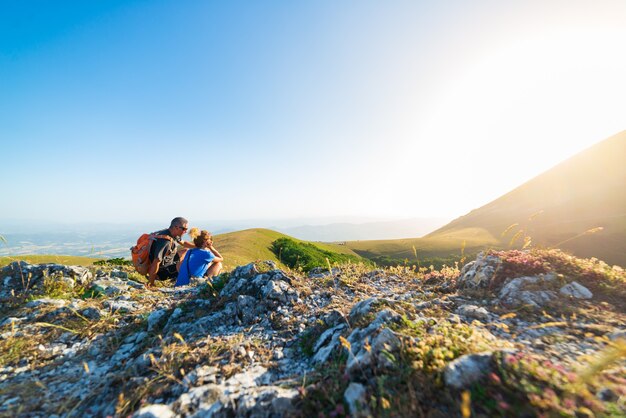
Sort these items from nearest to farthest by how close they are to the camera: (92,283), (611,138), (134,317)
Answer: (134,317) < (92,283) < (611,138)

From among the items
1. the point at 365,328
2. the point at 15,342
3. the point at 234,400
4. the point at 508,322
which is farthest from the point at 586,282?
the point at 15,342

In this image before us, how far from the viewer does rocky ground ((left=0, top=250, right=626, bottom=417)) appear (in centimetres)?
281

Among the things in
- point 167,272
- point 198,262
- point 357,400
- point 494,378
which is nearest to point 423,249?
point 198,262

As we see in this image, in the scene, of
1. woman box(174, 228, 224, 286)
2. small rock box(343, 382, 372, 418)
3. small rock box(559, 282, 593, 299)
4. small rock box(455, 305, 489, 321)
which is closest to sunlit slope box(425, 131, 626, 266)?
small rock box(559, 282, 593, 299)

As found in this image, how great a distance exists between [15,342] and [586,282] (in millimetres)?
12414

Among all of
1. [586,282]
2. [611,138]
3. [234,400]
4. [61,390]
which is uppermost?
[611,138]

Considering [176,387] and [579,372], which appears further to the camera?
[176,387]

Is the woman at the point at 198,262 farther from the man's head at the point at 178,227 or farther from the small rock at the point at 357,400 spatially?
the small rock at the point at 357,400

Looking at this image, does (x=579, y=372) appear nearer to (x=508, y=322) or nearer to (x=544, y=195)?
(x=508, y=322)

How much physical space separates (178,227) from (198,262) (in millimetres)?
1797

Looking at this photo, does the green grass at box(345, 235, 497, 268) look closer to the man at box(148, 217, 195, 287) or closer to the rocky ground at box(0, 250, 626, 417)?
the man at box(148, 217, 195, 287)

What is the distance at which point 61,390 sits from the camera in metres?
4.06

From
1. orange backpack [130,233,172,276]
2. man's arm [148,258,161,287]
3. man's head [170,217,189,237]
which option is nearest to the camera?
man's arm [148,258,161,287]

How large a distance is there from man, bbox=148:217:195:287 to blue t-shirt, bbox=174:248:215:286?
86cm
